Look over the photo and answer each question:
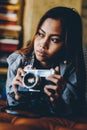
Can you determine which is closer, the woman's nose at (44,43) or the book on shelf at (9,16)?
the woman's nose at (44,43)

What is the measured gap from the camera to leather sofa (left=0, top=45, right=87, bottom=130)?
0.74 metres

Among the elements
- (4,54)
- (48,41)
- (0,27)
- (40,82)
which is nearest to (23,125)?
(40,82)

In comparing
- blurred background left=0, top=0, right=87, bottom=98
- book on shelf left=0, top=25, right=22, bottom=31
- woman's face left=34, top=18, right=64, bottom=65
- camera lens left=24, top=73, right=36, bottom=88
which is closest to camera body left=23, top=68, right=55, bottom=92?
camera lens left=24, top=73, right=36, bottom=88

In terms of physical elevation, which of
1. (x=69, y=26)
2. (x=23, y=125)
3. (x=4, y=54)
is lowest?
(x=23, y=125)

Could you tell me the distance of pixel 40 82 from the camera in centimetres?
88

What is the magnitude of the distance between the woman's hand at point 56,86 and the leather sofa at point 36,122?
71 mm

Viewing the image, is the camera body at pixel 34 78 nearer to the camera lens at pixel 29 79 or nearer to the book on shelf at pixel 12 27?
the camera lens at pixel 29 79

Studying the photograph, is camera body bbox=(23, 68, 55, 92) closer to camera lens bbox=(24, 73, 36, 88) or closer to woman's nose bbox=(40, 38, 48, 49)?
camera lens bbox=(24, 73, 36, 88)

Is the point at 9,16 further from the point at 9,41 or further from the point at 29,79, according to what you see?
the point at 29,79

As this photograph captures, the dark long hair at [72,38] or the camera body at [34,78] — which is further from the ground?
the dark long hair at [72,38]

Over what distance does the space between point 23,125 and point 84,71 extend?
344 millimetres

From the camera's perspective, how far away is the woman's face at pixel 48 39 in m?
0.95

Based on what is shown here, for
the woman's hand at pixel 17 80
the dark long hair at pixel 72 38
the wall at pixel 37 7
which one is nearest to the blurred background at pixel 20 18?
the wall at pixel 37 7

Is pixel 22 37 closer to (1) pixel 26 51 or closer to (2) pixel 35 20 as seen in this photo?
(2) pixel 35 20
